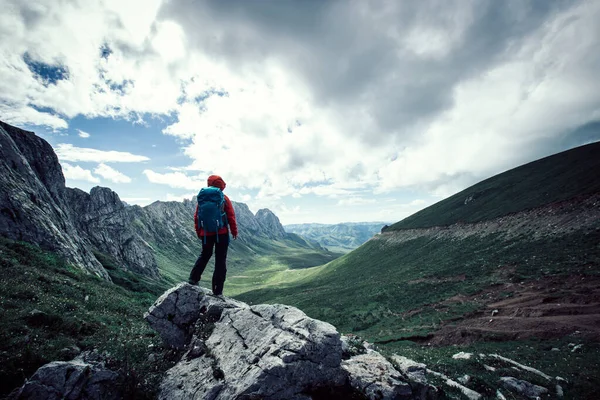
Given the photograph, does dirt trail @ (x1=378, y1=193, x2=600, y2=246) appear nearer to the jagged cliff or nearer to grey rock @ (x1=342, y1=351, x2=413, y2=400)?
grey rock @ (x1=342, y1=351, x2=413, y2=400)

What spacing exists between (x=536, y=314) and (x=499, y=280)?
1524 centimetres

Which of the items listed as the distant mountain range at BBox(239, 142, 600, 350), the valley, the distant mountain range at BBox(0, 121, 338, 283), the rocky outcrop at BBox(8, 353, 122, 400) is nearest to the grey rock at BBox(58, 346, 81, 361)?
the valley

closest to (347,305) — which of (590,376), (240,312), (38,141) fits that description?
(590,376)

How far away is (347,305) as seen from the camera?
52062 millimetres

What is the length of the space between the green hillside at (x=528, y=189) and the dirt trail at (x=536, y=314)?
39828mm

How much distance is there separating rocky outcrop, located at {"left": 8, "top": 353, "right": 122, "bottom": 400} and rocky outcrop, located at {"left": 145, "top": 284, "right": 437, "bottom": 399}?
4.82 feet

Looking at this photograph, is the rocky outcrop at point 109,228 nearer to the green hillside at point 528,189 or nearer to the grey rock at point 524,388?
the grey rock at point 524,388

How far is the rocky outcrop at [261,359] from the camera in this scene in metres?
7.25

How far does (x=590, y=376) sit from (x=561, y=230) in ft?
162

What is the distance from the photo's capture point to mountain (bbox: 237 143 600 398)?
2291 centimetres

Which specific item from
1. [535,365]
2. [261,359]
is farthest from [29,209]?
[535,365]

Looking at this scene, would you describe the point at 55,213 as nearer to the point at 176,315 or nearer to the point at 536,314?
the point at 176,315

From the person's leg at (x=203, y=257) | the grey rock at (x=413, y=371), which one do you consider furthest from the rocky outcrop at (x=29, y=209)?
the grey rock at (x=413, y=371)

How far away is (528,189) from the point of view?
258 feet
